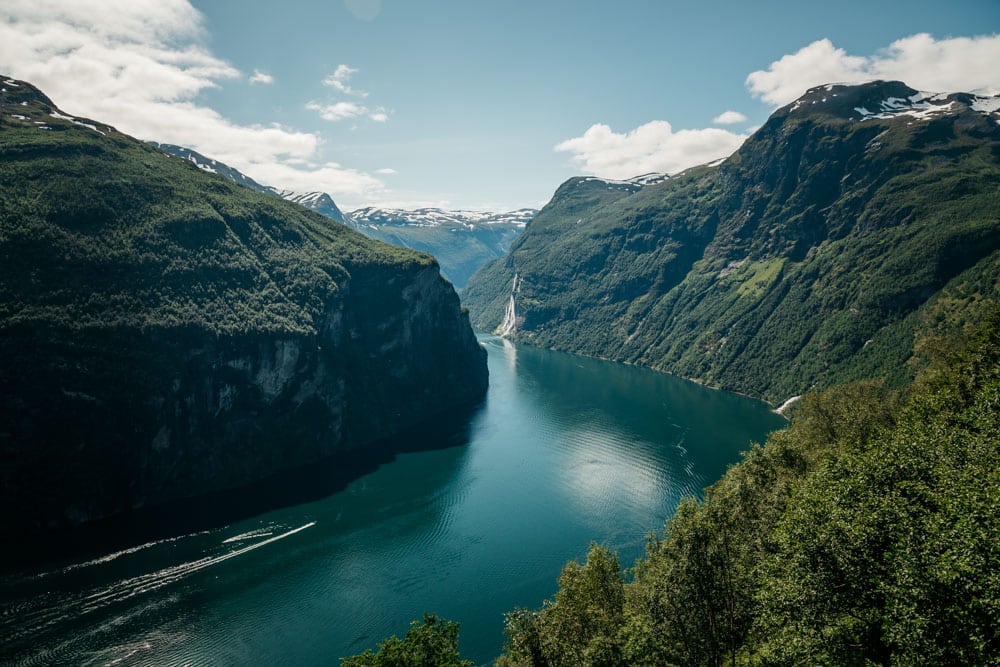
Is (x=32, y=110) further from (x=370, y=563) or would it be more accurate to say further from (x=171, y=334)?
(x=370, y=563)

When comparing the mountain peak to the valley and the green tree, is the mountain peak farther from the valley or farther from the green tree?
the green tree

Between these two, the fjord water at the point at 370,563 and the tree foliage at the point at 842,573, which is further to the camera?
the fjord water at the point at 370,563

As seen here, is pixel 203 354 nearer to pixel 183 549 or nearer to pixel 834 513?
pixel 183 549

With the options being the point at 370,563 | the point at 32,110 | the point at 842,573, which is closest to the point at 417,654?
the point at 842,573

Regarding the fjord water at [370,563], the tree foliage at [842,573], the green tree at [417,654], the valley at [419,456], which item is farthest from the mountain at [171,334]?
the tree foliage at [842,573]

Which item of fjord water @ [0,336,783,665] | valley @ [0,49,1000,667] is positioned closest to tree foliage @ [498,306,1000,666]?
valley @ [0,49,1000,667]

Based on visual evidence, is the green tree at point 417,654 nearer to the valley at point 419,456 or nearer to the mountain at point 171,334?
the valley at point 419,456
